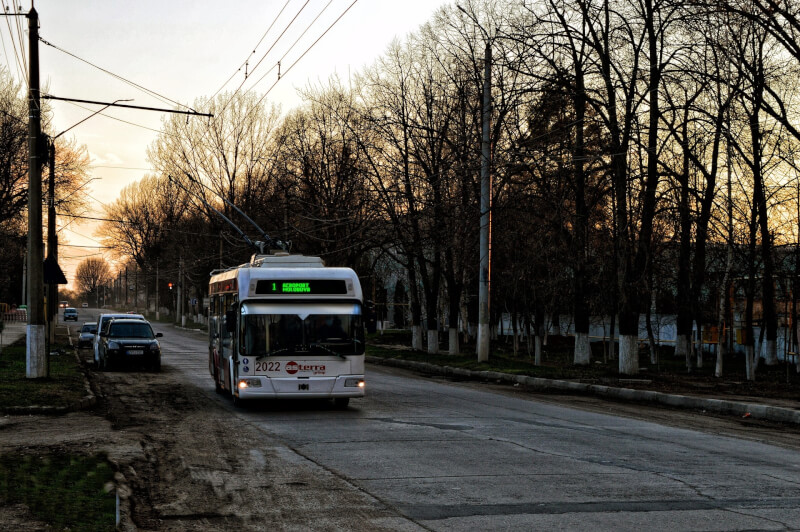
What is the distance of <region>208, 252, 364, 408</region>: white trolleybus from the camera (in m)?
16.5

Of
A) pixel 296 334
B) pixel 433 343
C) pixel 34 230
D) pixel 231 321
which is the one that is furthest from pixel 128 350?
pixel 433 343

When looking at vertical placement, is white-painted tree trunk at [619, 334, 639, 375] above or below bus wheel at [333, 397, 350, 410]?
above

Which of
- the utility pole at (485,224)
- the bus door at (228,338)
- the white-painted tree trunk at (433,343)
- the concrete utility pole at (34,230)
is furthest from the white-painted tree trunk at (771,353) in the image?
the concrete utility pole at (34,230)

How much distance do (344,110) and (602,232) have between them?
18.5 meters

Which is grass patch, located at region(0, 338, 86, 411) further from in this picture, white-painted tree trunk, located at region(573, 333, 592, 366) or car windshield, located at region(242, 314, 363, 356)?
white-painted tree trunk, located at region(573, 333, 592, 366)

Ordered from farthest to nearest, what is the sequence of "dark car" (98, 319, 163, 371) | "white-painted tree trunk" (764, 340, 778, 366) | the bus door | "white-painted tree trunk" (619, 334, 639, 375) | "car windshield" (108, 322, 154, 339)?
"white-painted tree trunk" (764, 340, 778, 366) → "car windshield" (108, 322, 154, 339) → "dark car" (98, 319, 163, 371) → "white-painted tree trunk" (619, 334, 639, 375) → the bus door

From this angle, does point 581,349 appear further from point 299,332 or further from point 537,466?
point 537,466

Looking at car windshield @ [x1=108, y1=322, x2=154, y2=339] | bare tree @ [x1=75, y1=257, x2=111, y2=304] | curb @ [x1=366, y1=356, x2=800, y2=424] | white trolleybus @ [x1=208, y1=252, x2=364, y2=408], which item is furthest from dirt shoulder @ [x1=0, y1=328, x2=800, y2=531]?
bare tree @ [x1=75, y1=257, x2=111, y2=304]

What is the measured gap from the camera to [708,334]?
40594 millimetres

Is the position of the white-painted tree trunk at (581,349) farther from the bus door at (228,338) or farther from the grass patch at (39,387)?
the grass patch at (39,387)

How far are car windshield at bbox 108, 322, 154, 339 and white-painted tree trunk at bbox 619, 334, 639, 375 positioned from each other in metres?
14.6

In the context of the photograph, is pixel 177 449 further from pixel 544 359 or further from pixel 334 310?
pixel 544 359

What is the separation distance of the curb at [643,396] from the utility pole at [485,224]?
1.48 metres

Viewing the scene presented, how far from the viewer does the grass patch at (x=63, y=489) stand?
287 inches
